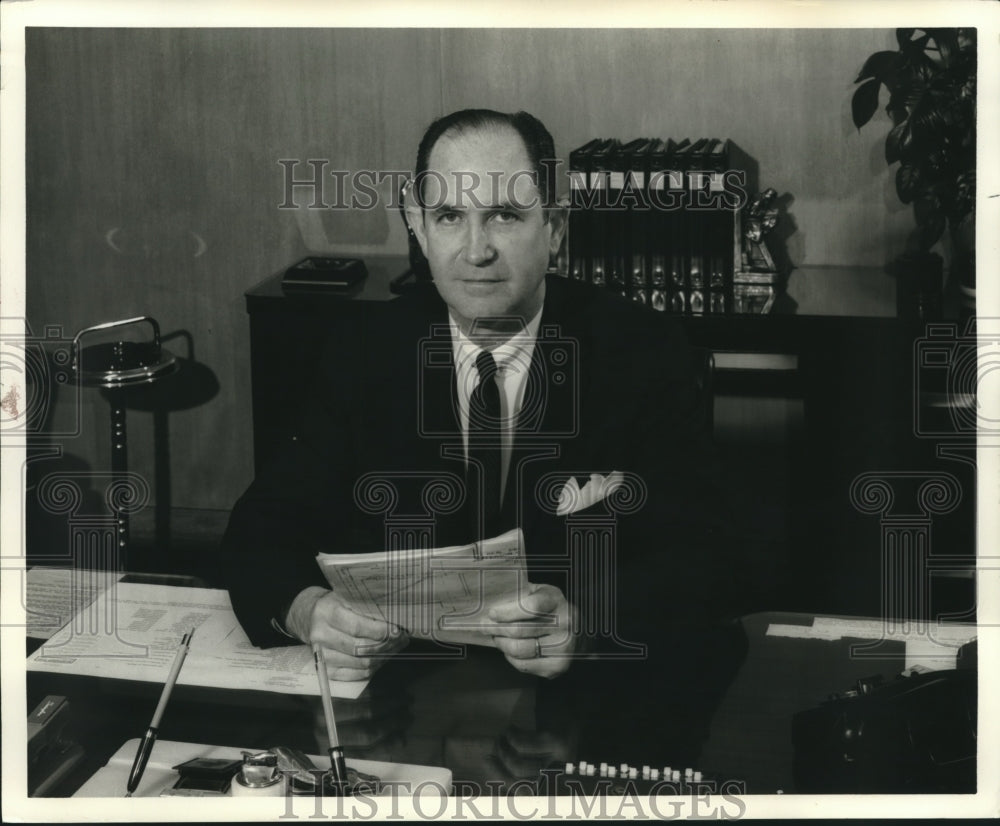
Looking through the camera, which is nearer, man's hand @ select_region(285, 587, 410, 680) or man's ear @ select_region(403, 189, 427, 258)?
man's hand @ select_region(285, 587, 410, 680)

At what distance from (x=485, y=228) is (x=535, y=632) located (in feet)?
2.32

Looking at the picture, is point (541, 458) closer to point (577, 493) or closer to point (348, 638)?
point (577, 493)

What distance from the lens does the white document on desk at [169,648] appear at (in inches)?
80.4

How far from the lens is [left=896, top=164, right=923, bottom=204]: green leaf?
2229mm

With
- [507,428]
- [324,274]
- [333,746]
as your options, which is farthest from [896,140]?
[333,746]

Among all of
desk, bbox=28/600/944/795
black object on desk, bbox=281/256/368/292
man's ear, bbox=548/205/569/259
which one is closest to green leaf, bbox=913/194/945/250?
man's ear, bbox=548/205/569/259

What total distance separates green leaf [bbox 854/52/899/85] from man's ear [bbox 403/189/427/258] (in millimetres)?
801

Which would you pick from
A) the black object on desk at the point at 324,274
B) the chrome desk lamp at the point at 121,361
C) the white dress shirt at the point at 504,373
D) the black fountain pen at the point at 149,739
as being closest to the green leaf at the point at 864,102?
the white dress shirt at the point at 504,373

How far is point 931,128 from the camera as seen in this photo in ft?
7.34

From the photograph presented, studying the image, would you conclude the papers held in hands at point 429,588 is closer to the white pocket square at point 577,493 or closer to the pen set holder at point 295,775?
the white pocket square at point 577,493

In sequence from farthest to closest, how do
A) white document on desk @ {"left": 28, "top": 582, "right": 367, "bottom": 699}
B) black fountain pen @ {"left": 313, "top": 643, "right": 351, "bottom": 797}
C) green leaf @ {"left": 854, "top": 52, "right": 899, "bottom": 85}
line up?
green leaf @ {"left": 854, "top": 52, "right": 899, "bottom": 85}
white document on desk @ {"left": 28, "top": 582, "right": 367, "bottom": 699}
black fountain pen @ {"left": 313, "top": 643, "right": 351, "bottom": 797}

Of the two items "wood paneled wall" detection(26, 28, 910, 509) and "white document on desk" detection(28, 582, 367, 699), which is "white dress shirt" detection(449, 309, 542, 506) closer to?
"wood paneled wall" detection(26, 28, 910, 509)

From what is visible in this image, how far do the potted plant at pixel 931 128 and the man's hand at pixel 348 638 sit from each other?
3.66 feet

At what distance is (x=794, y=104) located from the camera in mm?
2234
